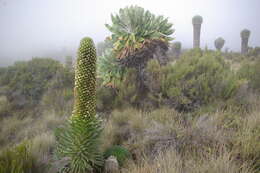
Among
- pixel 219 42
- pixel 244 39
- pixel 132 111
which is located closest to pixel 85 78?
pixel 132 111

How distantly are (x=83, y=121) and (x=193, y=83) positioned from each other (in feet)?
12.3

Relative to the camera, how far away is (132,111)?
4.76m

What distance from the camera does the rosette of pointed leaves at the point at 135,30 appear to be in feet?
18.9

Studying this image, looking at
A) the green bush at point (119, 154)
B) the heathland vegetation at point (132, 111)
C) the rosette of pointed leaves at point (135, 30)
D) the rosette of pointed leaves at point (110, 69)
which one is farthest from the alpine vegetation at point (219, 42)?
the green bush at point (119, 154)

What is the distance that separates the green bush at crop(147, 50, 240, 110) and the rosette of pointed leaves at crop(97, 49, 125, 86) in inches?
45.3

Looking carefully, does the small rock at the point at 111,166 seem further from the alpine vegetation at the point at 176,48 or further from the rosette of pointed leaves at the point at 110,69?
the alpine vegetation at the point at 176,48

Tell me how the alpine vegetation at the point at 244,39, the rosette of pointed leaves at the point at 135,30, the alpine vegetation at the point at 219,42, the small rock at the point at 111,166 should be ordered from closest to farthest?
1. the small rock at the point at 111,166
2. the rosette of pointed leaves at the point at 135,30
3. the alpine vegetation at the point at 244,39
4. the alpine vegetation at the point at 219,42

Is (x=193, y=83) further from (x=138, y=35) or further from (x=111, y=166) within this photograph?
(x=111, y=166)

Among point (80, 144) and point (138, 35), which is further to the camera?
point (138, 35)

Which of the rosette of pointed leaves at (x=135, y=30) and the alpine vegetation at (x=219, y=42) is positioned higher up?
the alpine vegetation at (x=219, y=42)

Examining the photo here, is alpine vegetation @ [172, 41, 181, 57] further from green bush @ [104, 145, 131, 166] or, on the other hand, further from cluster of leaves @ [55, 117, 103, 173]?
cluster of leaves @ [55, 117, 103, 173]

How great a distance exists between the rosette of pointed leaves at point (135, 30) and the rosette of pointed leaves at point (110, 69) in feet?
1.27

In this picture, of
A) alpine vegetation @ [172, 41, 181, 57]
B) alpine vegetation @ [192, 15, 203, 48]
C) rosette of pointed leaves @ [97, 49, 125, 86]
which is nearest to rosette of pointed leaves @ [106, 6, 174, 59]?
rosette of pointed leaves @ [97, 49, 125, 86]

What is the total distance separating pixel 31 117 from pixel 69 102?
58.5 inches
